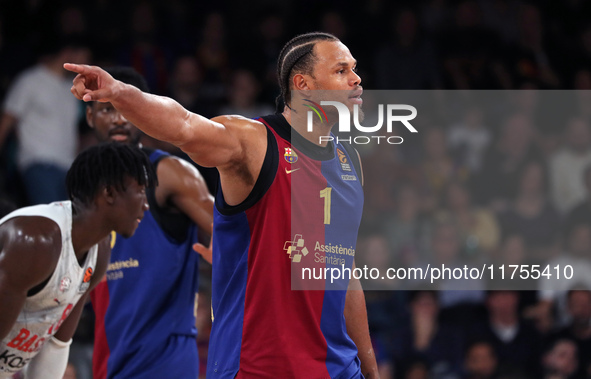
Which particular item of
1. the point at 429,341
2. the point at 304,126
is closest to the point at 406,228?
the point at 429,341

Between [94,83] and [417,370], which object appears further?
[417,370]

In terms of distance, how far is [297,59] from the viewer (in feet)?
10.7

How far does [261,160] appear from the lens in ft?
9.51

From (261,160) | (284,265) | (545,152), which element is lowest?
(284,265)

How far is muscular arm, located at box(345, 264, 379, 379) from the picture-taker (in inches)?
134

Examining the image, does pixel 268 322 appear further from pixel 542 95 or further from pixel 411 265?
pixel 542 95

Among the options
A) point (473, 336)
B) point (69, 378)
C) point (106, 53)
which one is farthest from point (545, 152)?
point (69, 378)

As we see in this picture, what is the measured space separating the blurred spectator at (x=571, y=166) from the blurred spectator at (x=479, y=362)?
2157mm

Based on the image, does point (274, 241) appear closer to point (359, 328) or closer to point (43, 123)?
point (359, 328)

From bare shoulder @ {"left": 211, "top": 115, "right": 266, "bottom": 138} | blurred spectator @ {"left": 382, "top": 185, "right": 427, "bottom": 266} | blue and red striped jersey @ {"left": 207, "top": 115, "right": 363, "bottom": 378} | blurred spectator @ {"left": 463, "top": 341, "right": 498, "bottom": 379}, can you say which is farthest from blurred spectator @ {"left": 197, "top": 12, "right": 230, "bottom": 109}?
bare shoulder @ {"left": 211, "top": 115, "right": 266, "bottom": 138}

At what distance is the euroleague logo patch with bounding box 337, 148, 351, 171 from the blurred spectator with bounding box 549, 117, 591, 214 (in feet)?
16.8

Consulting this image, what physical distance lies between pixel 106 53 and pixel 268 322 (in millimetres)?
5239

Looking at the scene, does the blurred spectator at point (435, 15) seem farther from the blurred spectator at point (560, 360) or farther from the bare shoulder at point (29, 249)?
the bare shoulder at point (29, 249)

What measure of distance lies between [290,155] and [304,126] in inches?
8.8
